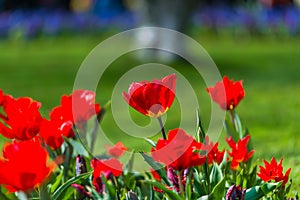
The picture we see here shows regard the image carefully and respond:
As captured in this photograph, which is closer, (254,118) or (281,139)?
(281,139)

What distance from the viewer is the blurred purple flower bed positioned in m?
18.2

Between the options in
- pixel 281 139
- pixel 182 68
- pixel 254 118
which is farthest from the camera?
pixel 182 68

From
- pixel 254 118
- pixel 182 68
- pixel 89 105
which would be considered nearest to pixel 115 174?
pixel 89 105

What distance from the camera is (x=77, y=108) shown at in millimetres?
2664

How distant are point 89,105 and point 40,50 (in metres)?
13.5

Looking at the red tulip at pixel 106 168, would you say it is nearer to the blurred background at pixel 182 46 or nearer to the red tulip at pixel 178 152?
the red tulip at pixel 178 152

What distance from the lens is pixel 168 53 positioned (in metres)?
12.2

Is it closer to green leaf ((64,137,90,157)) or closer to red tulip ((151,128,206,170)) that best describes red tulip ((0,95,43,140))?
green leaf ((64,137,90,157))

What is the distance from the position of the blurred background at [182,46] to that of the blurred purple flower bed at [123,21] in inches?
0.9

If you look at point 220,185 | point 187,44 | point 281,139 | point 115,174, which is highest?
point 187,44

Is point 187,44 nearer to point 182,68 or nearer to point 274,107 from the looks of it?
point 182,68

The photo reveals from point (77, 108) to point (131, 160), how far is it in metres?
0.27

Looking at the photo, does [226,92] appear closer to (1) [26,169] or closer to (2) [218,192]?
(2) [218,192]

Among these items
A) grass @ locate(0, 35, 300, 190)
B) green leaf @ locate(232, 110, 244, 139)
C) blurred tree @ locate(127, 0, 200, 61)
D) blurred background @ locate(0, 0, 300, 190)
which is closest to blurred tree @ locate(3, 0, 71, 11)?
blurred background @ locate(0, 0, 300, 190)
